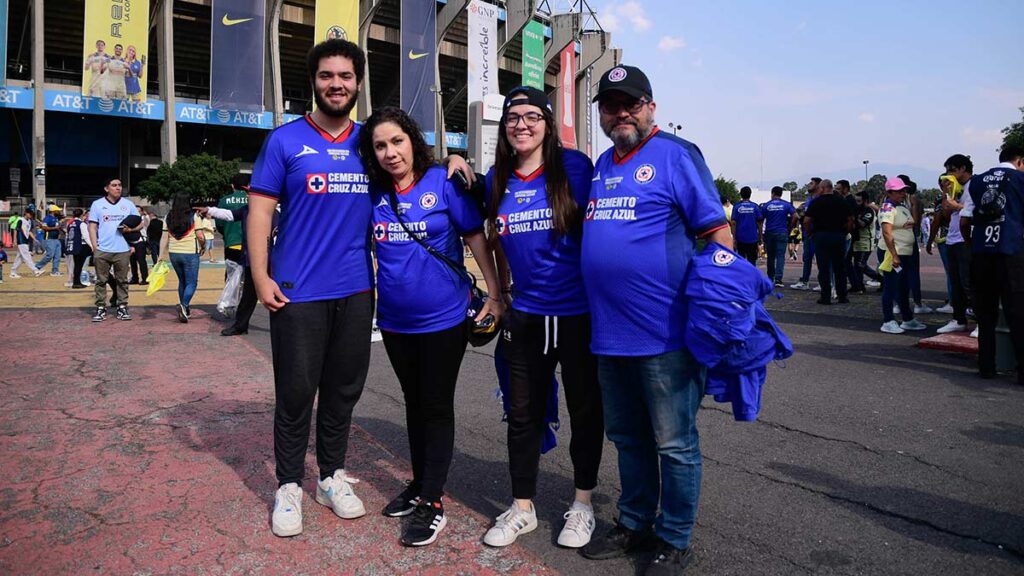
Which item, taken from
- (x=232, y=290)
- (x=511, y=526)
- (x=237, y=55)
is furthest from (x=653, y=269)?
(x=237, y=55)

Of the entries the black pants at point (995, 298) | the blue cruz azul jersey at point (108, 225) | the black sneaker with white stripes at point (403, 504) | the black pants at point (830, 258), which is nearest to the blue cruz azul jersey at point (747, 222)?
the black pants at point (830, 258)

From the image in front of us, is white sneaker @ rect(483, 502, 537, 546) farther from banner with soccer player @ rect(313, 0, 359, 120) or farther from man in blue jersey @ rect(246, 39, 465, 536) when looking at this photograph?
banner with soccer player @ rect(313, 0, 359, 120)

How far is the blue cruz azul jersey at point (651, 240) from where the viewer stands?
8.56 feet

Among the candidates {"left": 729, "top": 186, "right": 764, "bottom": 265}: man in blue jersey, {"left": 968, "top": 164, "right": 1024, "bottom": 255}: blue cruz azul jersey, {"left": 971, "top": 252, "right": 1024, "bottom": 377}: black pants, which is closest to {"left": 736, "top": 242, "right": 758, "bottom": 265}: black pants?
{"left": 729, "top": 186, "right": 764, "bottom": 265}: man in blue jersey

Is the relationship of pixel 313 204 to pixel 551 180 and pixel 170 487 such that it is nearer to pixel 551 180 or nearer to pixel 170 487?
pixel 551 180

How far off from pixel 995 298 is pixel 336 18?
33.9 m

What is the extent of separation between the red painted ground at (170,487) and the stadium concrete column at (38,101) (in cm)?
3410

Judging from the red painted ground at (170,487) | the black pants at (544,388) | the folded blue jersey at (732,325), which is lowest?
the red painted ground at (170,487)

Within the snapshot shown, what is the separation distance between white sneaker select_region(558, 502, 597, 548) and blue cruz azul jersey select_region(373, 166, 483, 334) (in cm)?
98

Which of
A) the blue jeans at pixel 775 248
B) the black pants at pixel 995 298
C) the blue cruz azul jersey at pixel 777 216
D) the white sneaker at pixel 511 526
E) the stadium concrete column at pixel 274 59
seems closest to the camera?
the white sneaker at pixel 511 526

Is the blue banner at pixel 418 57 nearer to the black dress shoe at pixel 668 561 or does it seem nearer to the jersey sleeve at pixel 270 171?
the jersey sleeve at pixel 270 171

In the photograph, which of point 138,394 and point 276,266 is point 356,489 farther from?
point 138,394

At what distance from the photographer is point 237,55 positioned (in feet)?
105

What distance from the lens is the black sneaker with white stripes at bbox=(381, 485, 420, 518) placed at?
332 centimetres
